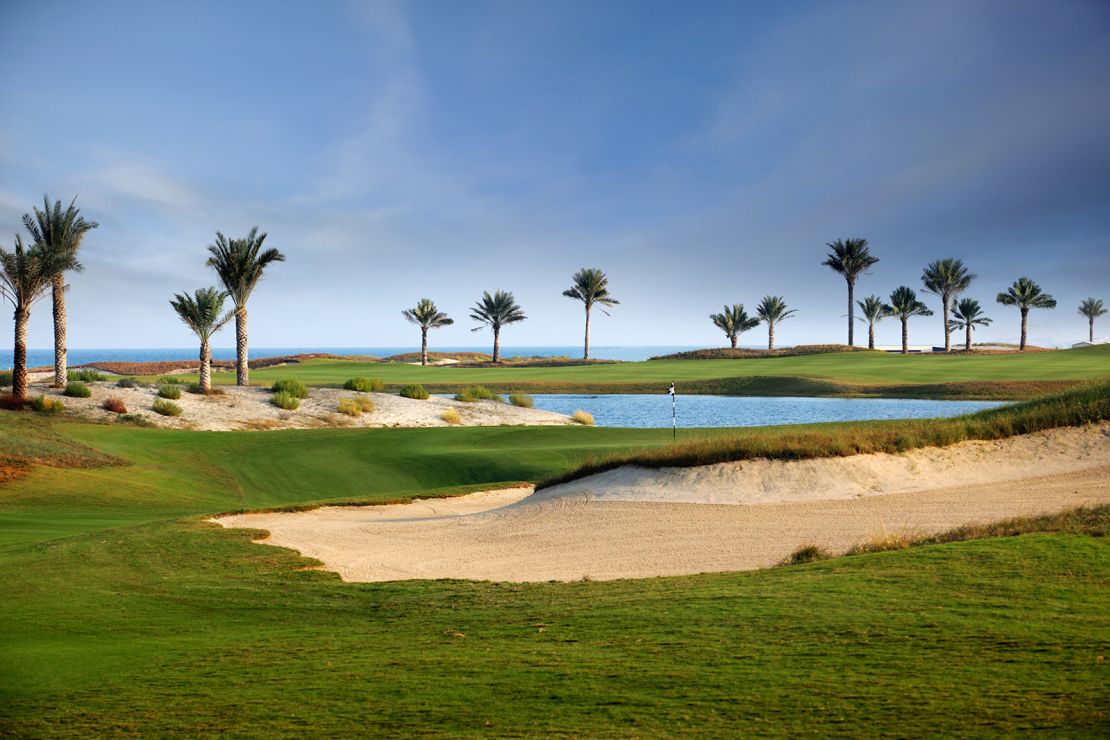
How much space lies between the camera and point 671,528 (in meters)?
13.9

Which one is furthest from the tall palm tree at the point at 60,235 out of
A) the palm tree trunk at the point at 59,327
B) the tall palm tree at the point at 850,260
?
the tall palm tree at the point at 850,260

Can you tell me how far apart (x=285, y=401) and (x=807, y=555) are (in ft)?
99.7

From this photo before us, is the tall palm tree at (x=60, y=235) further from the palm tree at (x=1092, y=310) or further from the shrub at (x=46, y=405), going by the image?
the palm tree at (x=1092, y=310)

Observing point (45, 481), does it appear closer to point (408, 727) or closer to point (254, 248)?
point (408, 727)

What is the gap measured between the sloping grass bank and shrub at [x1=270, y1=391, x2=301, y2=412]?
852 inches

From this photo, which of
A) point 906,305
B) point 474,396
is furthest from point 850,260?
point 474,396

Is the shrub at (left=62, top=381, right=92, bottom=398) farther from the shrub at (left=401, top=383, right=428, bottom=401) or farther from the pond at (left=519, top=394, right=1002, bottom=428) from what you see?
the pond at (left=519, top=394, right=1002, bottom=428)

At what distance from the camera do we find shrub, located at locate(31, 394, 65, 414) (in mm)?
30656

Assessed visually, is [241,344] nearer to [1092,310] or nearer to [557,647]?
[557,647]

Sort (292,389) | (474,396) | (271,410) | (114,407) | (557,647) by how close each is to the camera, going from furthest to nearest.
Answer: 1. (474,396)
2. (292,389)
3. (271,410)
4. (114,407)
5. (557,647)

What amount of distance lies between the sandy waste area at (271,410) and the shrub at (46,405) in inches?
17.4

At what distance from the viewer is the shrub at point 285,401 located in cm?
3722

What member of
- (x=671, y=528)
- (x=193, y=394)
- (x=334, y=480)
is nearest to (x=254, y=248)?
(x=193, y=394)

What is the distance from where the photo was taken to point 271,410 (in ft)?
120
